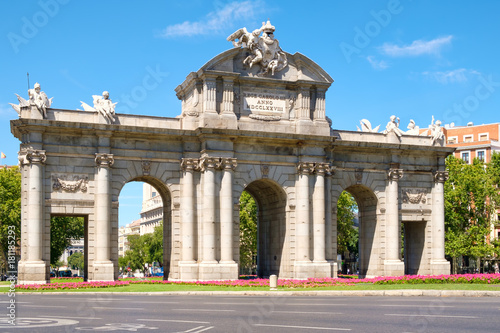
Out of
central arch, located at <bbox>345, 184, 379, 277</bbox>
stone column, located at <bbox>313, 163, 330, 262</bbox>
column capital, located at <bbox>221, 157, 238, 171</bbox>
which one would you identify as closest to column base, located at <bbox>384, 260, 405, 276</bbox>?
central arch, located at <bbox>345, 184, 379, 277</bbox>

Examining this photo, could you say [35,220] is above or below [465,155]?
below

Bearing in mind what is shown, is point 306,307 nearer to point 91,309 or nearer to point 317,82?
point 91,309

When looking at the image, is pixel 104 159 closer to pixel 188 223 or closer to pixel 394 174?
pixel 188 223

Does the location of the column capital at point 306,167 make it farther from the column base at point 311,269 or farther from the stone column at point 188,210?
the stone column at point 188,210

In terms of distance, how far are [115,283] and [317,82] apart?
68.7ft

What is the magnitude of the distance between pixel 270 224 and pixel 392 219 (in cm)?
961

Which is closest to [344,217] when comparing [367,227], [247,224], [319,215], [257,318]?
[247,224]

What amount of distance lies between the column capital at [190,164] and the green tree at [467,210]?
38.7 m

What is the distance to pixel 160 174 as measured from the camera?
50.5m

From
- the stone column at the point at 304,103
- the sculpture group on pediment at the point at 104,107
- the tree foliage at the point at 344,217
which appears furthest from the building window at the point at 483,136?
the sculpture group on pediment at the point at 104,107

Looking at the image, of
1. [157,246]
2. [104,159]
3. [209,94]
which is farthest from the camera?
[157,246]

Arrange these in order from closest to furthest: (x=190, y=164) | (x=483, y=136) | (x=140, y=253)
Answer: (x=190, y=164) < (x=483, y=136) < (x=140, y=253)

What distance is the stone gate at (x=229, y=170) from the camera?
4766 centimetres

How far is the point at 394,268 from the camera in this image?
55.1m
